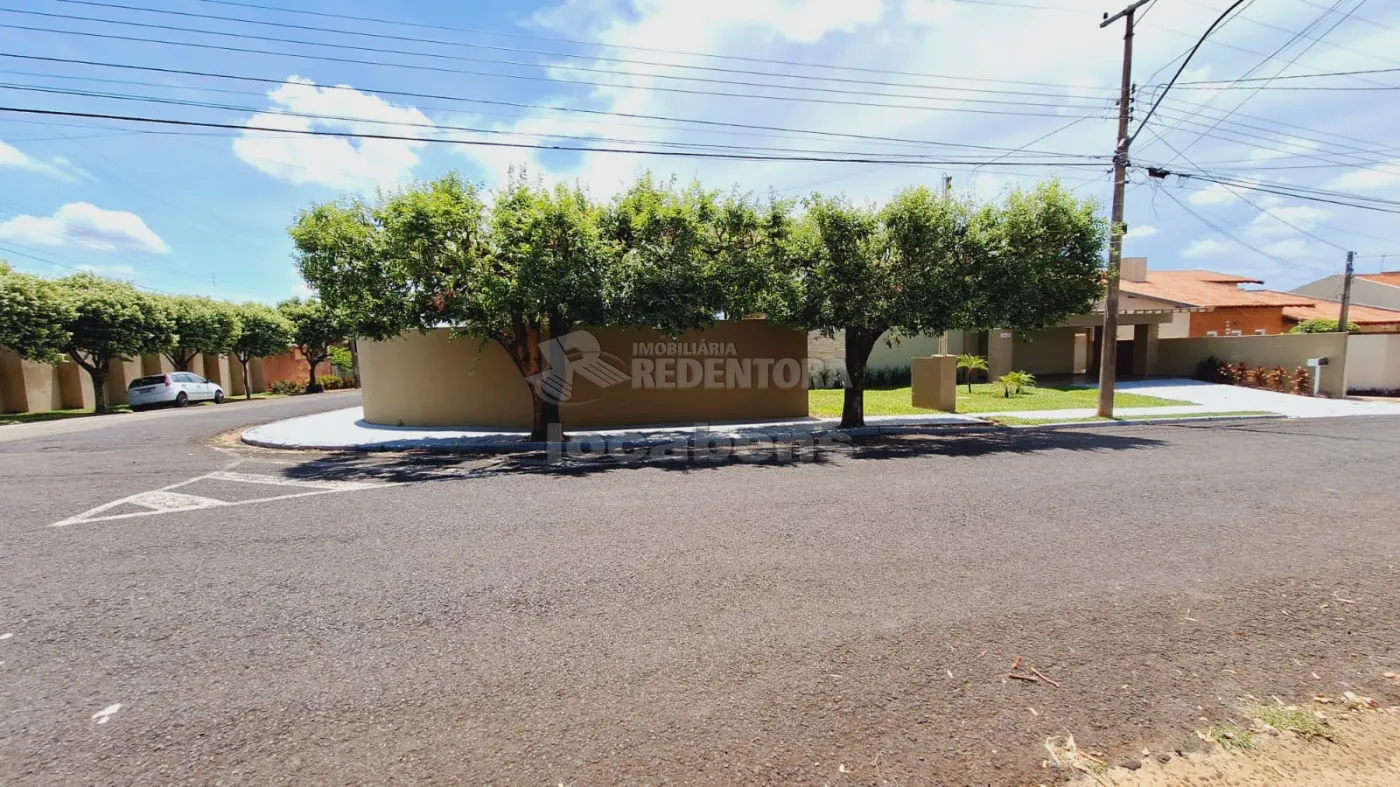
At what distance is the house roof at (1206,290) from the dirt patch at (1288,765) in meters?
28.2

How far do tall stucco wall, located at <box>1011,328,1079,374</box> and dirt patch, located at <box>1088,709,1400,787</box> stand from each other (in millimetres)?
22954

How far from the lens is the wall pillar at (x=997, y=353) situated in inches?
872

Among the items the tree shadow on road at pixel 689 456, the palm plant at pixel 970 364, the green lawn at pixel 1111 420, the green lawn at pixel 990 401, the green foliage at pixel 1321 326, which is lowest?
the tree shadow on road at pixel 689 456

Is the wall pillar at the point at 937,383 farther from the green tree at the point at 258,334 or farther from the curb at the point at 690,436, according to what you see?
the green tree at the point at 258,334

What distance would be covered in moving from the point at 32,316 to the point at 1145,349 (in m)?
41.2

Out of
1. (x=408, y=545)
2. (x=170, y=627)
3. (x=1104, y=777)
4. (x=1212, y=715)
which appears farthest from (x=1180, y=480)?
(x=170, y=627)

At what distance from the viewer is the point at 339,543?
208 inches

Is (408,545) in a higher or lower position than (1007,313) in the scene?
lower

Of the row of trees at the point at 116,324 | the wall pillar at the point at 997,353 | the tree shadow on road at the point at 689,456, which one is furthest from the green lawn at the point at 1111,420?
the row of trees at the point at 116,324

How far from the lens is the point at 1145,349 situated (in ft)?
78.3

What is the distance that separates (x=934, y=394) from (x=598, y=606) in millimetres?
13742

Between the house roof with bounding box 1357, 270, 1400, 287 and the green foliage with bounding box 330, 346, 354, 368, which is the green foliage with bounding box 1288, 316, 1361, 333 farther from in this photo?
the green foliage with bounding box 330, 346, 354, 368

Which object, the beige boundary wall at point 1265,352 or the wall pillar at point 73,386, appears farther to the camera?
the wall pillar at point 73,386

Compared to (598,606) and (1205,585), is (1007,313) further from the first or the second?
(598,606)
